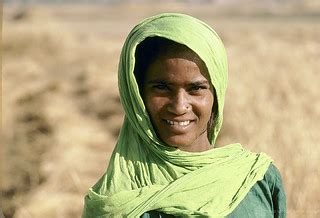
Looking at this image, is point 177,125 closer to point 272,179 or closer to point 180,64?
point 180,64

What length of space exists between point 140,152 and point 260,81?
9.11 metres

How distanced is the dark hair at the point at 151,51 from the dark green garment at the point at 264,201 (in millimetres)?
272

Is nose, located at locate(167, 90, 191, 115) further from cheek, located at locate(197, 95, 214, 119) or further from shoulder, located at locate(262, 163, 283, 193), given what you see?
shoulder, located at locate(262, 163, 283, 193)

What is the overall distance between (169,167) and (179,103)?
0.19 m

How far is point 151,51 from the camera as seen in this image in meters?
2.90

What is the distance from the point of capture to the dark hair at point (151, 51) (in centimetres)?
286

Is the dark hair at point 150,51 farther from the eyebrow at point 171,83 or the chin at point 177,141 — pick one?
the chin at point 177,141

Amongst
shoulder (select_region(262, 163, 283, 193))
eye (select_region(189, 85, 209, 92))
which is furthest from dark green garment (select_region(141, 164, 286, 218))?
eye (select_region(189, 85, 209, 92))

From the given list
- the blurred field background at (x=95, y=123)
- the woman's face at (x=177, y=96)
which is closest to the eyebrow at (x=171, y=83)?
the woman's face at (x=177, y=96)

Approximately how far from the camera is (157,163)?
286 cm

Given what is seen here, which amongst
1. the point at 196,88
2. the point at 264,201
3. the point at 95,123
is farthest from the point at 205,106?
the point at 95,123

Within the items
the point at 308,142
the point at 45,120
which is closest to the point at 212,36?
the point at 308,142

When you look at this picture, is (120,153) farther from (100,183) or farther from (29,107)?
(29,107)

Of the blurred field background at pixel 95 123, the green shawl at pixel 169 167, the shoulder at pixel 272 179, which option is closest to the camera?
the green shawl at pixel 169 167
